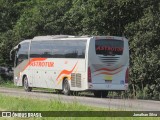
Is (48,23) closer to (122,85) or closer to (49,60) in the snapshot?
(49,60)

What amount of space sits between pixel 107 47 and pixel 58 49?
3.65 metres

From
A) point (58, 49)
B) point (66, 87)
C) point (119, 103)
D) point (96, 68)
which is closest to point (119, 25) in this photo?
point (58, 49)

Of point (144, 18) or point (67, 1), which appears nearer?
point (144, 18)

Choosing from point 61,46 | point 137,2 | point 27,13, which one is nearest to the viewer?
point 61,46

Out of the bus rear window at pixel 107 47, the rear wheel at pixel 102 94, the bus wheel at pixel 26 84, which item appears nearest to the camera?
the bus rear window at pixel 107 47

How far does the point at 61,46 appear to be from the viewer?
2980 cm

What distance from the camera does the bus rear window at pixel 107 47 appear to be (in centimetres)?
2748

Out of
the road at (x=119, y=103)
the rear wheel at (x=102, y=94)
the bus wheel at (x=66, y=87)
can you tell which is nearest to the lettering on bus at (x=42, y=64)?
the bus wheel at (x=66, y=87)

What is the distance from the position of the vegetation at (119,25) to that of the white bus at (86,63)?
2.45 meters

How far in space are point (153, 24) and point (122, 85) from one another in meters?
6.94

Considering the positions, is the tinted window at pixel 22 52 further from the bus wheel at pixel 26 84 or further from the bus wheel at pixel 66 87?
the bus wheel at pixel 66 87

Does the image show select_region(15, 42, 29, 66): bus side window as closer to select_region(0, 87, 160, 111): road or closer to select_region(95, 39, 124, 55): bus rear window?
select_region(95, 39, 124, 55): bus rear window

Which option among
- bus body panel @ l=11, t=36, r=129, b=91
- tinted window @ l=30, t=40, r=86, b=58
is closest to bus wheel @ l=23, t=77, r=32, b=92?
tinted window @ l=30, t=40, r=86, b=58

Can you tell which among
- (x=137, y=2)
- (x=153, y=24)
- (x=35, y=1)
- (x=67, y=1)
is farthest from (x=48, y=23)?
(x=153, y=24)
